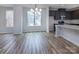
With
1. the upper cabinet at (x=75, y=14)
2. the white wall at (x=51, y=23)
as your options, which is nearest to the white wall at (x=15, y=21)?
the white wall at (x=51, y=23)

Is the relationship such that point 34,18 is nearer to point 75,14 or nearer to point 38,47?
point 75,14

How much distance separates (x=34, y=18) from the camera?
13.5 meters

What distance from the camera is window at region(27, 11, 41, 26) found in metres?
13.4

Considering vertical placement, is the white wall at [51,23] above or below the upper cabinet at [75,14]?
below

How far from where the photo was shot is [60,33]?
9.51 m

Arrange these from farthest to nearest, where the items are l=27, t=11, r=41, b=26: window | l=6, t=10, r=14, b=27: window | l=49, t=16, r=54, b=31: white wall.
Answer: l=49, t=16, r=54, b=31: white wall → l=27, t=11, r=41, b=26: window → l=6, t=10, r=14, b=27: window

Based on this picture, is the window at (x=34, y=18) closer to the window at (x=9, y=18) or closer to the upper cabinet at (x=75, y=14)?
the window at (x=9, y=18)

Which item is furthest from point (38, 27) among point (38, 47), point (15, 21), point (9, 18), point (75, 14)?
point (38, 47)

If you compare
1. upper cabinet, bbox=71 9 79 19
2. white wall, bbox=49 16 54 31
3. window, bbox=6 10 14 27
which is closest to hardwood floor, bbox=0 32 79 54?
window, bbox=6 10 14 27

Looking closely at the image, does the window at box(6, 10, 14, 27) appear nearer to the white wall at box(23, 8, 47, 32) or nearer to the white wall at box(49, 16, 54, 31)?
the white wall at box(23, 8, 47, 32)

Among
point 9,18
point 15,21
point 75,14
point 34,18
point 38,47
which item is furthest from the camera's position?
point 34,18

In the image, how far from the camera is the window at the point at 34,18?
527 inches

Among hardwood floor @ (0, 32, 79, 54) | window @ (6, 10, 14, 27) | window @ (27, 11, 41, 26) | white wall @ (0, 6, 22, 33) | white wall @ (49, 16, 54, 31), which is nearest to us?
hardwood floor @ (0, 32, 79, 54)

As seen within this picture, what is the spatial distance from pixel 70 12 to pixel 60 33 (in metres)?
5.40
